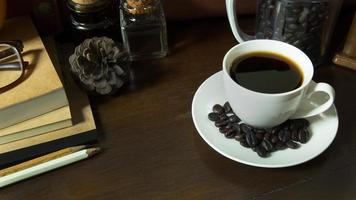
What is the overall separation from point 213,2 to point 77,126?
272mm

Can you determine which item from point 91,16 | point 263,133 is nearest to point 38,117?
point 91,16

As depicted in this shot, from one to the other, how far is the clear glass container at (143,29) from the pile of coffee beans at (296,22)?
133 millimetres

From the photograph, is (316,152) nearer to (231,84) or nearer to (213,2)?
(231,84)

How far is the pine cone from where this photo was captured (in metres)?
0.57

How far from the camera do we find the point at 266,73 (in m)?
0.54

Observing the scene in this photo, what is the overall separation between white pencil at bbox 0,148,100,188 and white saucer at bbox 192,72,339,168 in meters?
0.13

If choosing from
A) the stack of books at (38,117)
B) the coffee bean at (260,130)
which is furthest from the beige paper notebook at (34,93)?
the coffee bean at (260,130)

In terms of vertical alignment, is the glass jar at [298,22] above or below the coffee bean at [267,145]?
above

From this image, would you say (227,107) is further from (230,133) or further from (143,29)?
(143,29)

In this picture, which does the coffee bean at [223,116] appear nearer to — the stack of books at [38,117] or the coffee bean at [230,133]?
the coffee bean at [230,133]

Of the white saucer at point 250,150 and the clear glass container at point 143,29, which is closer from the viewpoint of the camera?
the white saucer at point 250,150

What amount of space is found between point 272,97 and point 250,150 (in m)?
0.07

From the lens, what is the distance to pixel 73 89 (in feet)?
1.99

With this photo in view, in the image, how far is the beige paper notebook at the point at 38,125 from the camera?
0.54m
